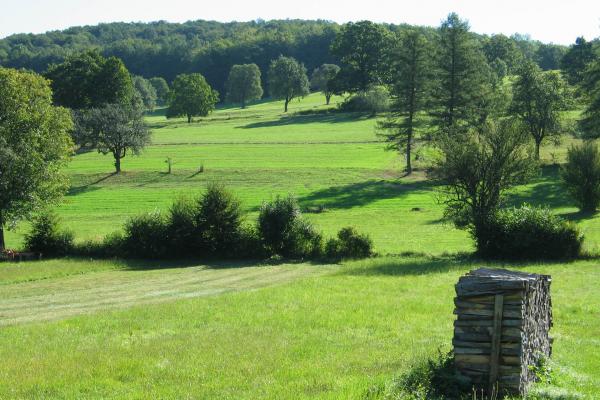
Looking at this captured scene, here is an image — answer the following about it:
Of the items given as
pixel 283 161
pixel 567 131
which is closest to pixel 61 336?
pixel 283 161

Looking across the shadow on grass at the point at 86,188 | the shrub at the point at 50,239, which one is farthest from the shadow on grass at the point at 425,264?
the shadow on grass at the point at 86,188

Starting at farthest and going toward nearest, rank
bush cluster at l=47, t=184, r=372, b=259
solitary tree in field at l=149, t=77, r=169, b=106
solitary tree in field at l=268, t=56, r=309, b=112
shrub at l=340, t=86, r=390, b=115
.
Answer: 1. solitary tree in field at l=149, t=77, r=169, b=106
2. solitary tree in field at l=268, t=56, r=309, b=112
3. shrub at l=340, t=86, r=390, b=115
4. bush cluster at l=47, t=184, r=372, b=259

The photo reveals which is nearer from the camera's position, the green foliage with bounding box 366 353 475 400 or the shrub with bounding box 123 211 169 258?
the green foliage with bounding box 366 353 475 400

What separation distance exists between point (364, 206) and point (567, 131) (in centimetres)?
3077

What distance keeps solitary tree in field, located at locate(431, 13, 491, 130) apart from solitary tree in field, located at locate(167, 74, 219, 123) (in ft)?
206

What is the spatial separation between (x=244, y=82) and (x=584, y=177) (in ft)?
372

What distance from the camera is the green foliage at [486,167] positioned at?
42.0 meters

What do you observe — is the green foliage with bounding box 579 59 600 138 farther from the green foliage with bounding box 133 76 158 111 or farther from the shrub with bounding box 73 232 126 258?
the green foliage with bounding box 133 76 158 111

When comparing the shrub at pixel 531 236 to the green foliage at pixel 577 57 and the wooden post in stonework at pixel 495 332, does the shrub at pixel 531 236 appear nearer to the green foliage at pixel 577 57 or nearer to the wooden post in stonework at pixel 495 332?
the wooden post in stonework at pixel 495 332

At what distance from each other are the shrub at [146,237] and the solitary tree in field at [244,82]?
393 feet

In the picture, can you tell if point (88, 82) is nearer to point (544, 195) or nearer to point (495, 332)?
point (544, 195)

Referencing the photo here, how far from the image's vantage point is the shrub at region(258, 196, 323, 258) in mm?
41969

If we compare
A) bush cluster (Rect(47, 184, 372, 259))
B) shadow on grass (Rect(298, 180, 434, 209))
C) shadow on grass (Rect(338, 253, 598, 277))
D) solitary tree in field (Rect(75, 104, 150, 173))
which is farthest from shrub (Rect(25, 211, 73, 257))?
solitary tree in field (Rect(75, 104, 150, 173))

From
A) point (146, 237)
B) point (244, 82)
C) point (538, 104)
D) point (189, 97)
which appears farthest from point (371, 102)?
point (146, 237)
